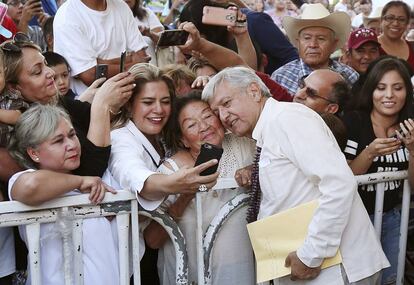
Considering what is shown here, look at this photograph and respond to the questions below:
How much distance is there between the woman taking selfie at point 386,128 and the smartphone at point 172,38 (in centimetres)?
113

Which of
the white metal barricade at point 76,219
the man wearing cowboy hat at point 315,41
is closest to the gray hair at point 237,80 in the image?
the white metal barricade at point 76,219

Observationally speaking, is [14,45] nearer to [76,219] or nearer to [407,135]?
[76,219]

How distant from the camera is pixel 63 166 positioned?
2699 millimetres

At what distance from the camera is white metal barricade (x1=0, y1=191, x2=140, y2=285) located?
246cm

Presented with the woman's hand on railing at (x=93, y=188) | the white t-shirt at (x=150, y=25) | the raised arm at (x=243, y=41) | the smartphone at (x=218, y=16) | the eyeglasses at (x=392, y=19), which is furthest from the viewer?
the eyeglasses at (x=392, y=19)

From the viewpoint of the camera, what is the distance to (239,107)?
114 inches

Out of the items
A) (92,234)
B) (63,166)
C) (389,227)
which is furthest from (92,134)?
(389,227)

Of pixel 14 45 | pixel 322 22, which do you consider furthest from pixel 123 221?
pixel 322 22

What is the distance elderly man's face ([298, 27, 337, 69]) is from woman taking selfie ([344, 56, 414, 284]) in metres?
1.00

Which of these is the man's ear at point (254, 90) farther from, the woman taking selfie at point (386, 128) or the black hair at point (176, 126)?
the woman taking selfie at point (386, 128)

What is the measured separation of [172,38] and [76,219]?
1.57 meters

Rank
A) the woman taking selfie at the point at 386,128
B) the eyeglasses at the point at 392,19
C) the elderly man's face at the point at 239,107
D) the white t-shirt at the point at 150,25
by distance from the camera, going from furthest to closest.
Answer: the eyeglasses at the point at 392,19
the white t-shirt at the point at 150,25
the woman taking selfie at the point at 386,128
the elderly man's face at the point at 239,107

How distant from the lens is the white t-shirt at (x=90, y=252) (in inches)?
103

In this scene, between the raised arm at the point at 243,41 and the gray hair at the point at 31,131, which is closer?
the gray hair at the point at 31,131
